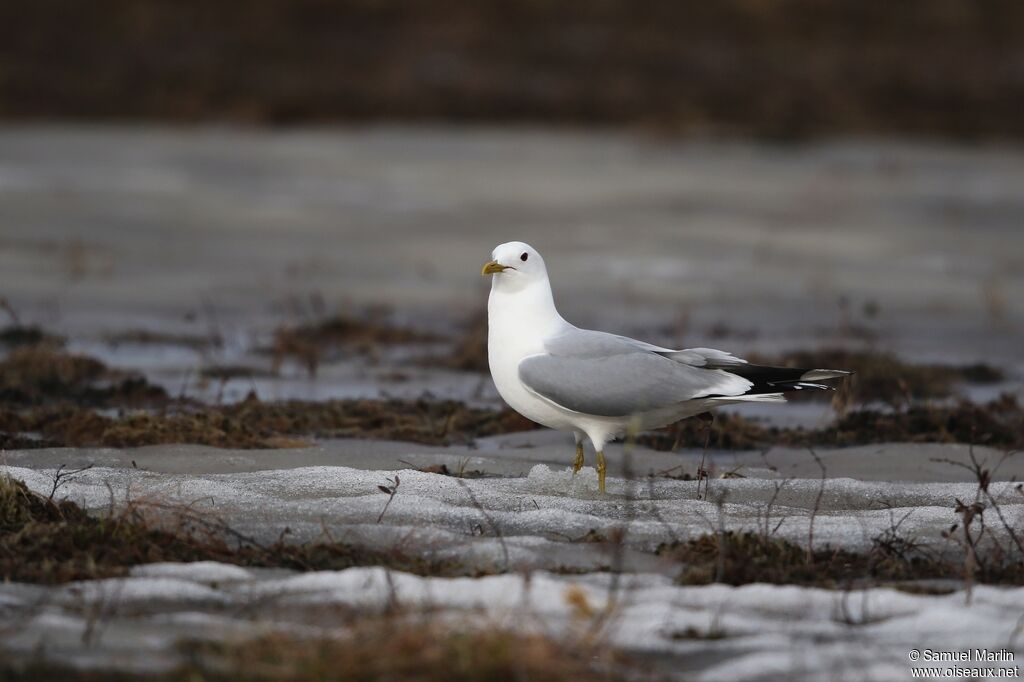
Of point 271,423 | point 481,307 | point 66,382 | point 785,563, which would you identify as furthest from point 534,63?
point 785,563

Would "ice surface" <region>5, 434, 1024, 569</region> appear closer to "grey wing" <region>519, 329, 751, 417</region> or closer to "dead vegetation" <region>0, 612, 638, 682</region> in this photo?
"grey wing" <region>519, 329, 751, 417</region>

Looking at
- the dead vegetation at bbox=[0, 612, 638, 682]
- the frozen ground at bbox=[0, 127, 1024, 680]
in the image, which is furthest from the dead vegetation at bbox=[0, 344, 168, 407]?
the dead vegetation at bbox=[0, 612, 638, 682]

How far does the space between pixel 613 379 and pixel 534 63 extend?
2475 centimetres

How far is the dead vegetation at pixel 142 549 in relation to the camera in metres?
5.11

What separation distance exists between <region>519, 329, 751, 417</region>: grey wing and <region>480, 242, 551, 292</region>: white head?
1.20 feet

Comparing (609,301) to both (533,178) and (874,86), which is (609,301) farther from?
(874,86)

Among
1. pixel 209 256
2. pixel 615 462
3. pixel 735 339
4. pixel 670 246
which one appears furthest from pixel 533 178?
pixel 615 462

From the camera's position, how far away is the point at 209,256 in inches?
604

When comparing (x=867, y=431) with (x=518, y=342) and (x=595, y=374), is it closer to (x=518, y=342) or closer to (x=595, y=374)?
(x=595, y=374)

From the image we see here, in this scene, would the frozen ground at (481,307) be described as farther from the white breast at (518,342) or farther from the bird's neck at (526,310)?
the bird's neck at (526,310)

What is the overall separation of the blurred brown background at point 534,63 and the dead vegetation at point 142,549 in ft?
66.6

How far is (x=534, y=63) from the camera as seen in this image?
30.6 meters

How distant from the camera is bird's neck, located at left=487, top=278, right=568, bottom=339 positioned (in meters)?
6.77

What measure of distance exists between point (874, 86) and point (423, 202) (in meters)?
13.1
